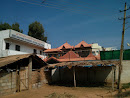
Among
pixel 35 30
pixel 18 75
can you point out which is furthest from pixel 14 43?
pixel 35 30

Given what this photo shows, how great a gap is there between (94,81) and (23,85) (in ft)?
31.2

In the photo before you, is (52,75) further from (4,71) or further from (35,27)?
(35,27)

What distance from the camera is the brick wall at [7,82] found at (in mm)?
9828

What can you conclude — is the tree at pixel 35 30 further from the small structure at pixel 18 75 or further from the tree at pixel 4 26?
the small structure at pixel 18 75

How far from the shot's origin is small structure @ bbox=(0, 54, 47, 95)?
1008cm

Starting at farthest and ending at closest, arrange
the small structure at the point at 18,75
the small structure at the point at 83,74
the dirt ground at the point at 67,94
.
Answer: the small structure at the point at 83,74
the small structure at the point at 18,75
the dirt ground at the point at 67,94

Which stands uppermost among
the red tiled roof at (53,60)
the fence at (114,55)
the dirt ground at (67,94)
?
the fence at (114,55)

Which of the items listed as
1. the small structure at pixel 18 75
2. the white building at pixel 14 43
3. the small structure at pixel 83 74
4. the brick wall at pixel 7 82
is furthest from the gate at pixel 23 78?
the white building at pixel 14 43

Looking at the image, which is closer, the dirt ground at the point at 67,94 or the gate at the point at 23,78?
the dirt ground at the point at 67,94

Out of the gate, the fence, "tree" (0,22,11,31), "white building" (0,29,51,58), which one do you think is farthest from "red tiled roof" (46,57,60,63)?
"tree" (0,22,11,31)

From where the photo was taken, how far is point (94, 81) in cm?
Result: 1648

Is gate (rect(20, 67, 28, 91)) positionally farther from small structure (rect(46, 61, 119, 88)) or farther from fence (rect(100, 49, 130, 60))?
fence (rect(100, 49, 130, 60))

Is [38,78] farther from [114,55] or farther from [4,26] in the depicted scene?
[4,26]

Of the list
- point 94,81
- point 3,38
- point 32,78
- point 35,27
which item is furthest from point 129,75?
point 35,27
